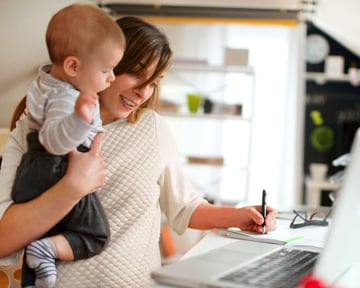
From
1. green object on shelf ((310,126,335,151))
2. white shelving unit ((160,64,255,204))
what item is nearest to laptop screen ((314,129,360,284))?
white shelving unit ((160,64,255,204))

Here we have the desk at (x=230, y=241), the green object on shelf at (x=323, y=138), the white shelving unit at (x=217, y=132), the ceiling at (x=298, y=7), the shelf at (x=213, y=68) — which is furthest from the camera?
the green object on shelf at (x=323, y=138)

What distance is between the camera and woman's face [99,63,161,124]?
4.43 feet

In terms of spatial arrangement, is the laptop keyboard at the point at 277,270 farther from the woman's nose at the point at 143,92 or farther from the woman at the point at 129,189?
the woman's nose at the point at 143,92

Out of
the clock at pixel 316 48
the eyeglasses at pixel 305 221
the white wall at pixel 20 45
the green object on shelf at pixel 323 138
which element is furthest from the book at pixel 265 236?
the clock at pixel 316 48

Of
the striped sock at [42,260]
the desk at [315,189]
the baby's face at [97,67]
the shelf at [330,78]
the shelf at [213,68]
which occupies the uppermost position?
the baby's face at [97,67]

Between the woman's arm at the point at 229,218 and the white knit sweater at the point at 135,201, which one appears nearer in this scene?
the white knit sweater at the point at 135,201

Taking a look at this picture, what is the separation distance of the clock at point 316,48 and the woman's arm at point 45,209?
197 inches

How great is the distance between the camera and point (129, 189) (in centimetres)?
135

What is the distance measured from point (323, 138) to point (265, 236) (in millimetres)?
4430

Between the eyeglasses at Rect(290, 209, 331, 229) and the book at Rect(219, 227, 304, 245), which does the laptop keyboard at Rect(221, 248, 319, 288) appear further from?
Answer: the eyeglasses at Rect(290, 209, 331, 229)

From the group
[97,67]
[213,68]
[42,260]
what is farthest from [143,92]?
[213,68]

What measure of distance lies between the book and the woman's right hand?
396 mm

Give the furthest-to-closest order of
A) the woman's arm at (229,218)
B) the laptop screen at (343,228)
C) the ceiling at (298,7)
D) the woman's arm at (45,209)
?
1. the ceiling at (298,7)
2. the woman's arm at (229,218)
3. the woman's arm at (45,209)
4. the laptop screen at (343,228)

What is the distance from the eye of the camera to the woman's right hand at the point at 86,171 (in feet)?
3.68
